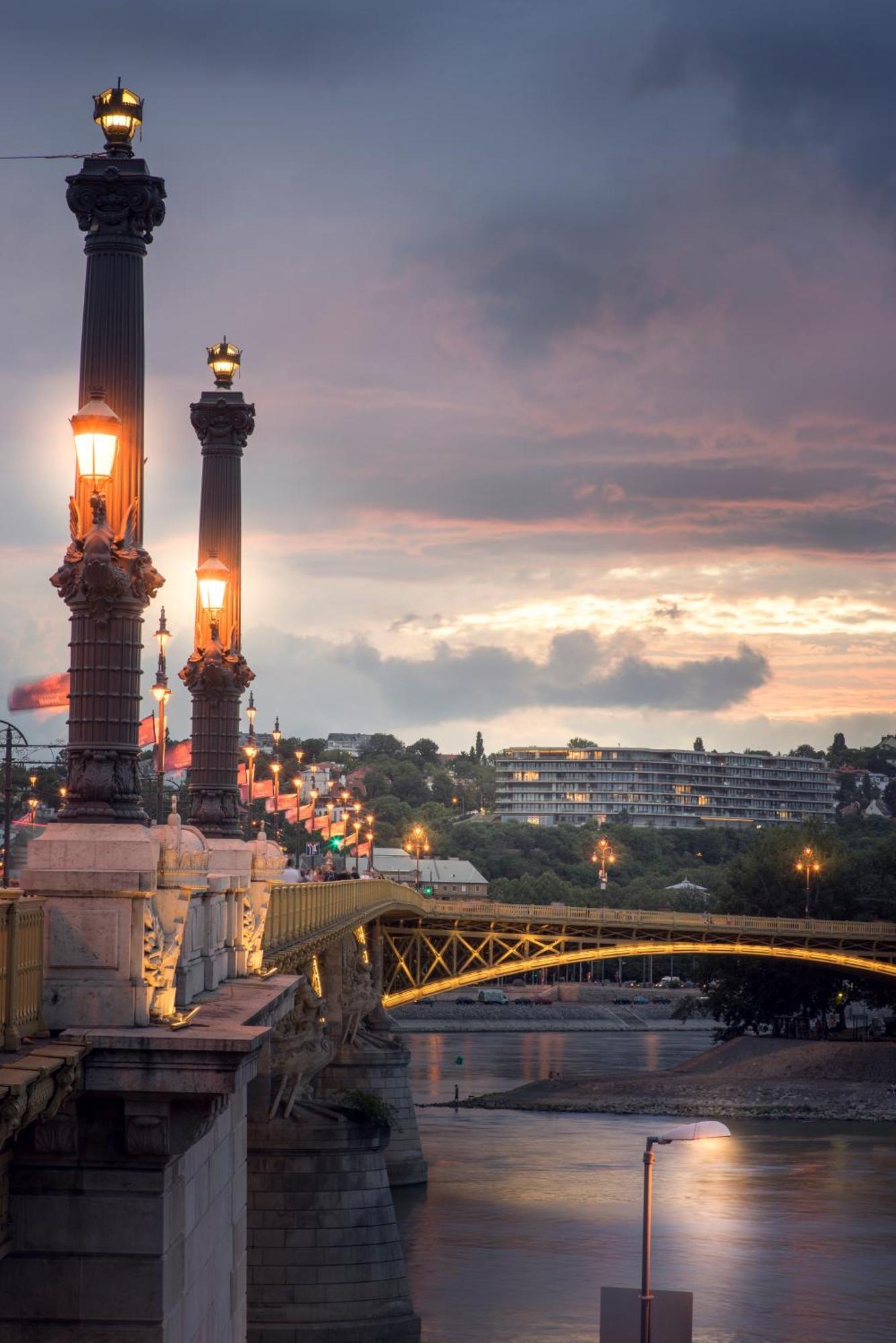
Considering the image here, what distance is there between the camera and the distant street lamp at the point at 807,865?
13500cm

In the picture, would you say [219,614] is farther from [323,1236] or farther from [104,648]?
[323,1236]

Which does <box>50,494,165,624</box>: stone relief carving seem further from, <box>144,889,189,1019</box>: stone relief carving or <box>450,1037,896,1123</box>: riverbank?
<box>450,1037,896,1123</box>: riverbank

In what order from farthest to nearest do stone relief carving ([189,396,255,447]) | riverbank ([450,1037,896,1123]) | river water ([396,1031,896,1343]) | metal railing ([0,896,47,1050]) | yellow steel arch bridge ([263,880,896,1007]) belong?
1. riverbank ([450,1037,896,1123])
2. yellow steel arch bridge ([263,880,896,1007])
3. river water ([396,1031,896,1343])
4. stone relief carving ([189,396,255,447])
5. metal railing ([0,896,47,1050])

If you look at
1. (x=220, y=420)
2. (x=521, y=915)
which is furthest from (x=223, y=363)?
(x=521, y=915)

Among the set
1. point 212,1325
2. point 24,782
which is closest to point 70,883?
point 212,1325

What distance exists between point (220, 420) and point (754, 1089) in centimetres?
8782

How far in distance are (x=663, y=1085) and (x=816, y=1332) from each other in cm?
6480

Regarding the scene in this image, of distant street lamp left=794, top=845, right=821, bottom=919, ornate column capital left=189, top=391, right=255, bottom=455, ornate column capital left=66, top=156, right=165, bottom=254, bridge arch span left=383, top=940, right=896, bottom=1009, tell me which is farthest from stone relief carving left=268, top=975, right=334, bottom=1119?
distant street lamp left=794, top=845, right=821, bottom=919

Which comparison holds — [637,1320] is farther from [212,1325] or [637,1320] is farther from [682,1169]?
[682,1169]

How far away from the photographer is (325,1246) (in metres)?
46.6

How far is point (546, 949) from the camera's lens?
4459 inches

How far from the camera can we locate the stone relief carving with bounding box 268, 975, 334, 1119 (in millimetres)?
44406

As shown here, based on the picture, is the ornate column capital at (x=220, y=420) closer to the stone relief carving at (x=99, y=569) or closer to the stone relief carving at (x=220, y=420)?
the stone relief carving at (x=220, y=420)

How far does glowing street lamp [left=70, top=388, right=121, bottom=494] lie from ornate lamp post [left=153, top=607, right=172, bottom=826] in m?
10.2
